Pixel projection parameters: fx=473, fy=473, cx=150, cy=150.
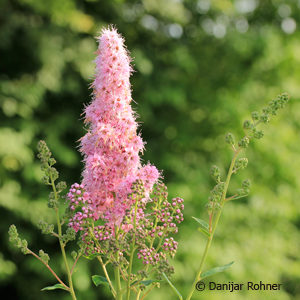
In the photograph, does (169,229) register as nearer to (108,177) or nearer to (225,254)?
(108,177)

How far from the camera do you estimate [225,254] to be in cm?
799

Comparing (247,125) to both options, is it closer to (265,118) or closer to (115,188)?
(265,118)

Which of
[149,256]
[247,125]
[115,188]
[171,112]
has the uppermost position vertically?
[171,112]

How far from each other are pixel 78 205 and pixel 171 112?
7711 millimetres

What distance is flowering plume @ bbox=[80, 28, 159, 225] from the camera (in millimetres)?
1254

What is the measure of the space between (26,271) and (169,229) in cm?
736

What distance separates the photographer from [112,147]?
4.13 feet

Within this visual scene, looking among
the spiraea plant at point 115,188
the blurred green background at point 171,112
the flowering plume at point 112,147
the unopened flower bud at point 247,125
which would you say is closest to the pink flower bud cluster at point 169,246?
the spiraea plant at point 115,188

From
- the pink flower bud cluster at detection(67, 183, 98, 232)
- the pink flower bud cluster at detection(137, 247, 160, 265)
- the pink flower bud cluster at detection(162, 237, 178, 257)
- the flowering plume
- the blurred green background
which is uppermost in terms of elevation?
the blurred green background

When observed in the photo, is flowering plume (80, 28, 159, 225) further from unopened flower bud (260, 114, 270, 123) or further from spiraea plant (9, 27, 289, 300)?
unopened flower bud (260, 114, 270, 123)

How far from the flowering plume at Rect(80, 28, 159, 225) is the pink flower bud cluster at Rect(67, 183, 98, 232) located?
0.02 metres

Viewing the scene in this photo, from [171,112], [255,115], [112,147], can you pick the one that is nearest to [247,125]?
[255,115]

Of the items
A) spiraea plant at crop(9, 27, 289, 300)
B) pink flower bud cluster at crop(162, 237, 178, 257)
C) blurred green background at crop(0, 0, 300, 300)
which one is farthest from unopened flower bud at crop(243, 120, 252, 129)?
blurred green background at crop(0, 0, 300, 300)

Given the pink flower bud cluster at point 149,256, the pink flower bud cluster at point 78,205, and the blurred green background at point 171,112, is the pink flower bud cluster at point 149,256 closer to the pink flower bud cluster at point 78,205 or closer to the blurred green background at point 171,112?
the pink flower bud cluster at point 78,205
